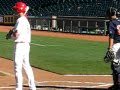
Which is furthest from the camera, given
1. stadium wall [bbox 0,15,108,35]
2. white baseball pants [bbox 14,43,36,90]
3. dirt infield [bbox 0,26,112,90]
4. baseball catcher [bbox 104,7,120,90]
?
stadium wall [bbox 0,15,108,35]

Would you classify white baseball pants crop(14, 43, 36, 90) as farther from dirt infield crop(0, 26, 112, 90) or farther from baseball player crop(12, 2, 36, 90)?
dirt infield crop(0, 26, 112, 90)

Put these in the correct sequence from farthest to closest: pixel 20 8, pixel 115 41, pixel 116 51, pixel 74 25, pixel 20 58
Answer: pixel 74 25 < pixel 115 41 < pixel 116 51 < pixel 20 8 < pixel 20 58

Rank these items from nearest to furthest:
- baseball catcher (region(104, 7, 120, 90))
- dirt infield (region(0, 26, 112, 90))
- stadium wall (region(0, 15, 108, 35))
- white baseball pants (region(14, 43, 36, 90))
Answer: white baseball pants (region(14, 43, 36, 90))
baseball catcher (region(104, 7, 120, 90))
dirt infield (region(0, 26, 112, 90))
stadium wall (region(0, 15, 108, 35))

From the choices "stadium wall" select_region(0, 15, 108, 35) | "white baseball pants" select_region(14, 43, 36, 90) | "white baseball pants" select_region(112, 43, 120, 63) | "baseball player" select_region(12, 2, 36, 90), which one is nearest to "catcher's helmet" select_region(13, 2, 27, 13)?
"baseball player" select_region(12, 2, 36, 90)

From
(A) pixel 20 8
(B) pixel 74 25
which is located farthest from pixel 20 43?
(B) pixel 74 25

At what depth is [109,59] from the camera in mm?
9133

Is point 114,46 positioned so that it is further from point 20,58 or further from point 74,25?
point 74,25

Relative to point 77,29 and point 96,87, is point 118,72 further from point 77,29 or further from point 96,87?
point 77,29

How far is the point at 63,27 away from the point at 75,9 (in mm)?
11897

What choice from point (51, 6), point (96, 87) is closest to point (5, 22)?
point (51, 6)

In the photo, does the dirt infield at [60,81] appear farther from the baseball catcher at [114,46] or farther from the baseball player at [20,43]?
the baseball player at [20,43]

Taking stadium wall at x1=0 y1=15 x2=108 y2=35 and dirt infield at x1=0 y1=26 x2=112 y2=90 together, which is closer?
dirt infield at x1=0 y1=26 x2=112 y2=90

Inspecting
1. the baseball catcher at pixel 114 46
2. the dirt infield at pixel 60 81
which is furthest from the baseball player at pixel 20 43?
the baseball catcher at pixel 114 46

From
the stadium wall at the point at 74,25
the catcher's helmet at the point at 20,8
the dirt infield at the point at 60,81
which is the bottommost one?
the dirt infield at the point at 60,81
